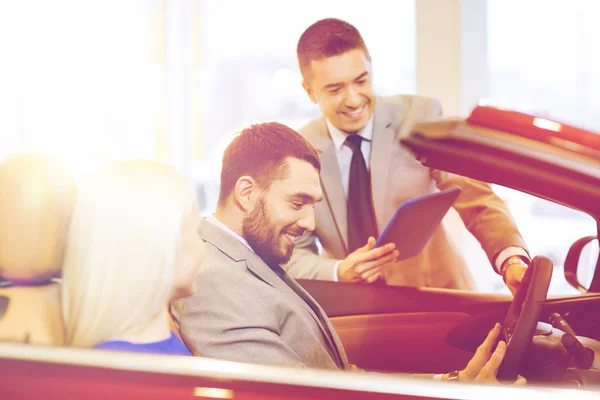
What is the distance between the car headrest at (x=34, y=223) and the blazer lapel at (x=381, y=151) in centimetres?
68

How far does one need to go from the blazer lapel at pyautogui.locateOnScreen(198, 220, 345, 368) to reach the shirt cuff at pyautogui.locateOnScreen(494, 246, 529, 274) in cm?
45

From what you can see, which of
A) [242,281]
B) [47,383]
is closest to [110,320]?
[47,383]

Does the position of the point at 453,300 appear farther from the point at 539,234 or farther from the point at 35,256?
the point at 35,256

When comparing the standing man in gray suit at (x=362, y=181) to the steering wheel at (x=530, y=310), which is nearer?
the steering wheel at (x=530, y=310)

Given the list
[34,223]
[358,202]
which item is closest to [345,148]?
[358,202]

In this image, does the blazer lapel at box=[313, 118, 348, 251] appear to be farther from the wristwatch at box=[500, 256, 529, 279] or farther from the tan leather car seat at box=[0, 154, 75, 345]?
the tan leather car seat at box=[0, 154, 75, 345]

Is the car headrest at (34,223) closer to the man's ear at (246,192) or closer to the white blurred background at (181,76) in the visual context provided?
the white blurred background at (181,76)

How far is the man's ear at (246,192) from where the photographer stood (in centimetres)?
126

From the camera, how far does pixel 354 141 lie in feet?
4.89

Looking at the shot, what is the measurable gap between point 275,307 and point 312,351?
12cm

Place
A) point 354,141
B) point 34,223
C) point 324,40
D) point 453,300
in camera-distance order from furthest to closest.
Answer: point 453,300 → point 354,141 → point 324,40 → point 34,223

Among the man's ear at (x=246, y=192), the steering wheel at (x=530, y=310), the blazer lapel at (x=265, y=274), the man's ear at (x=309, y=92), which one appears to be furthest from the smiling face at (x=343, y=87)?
the steering wheel at (x=530, y=310)

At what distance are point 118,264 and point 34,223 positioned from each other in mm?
174

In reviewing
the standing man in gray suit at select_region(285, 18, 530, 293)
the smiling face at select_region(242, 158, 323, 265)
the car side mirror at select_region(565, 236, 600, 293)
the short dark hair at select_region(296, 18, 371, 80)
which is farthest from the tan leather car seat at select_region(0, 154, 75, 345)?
the car side mirror at select_region(565, 236, 600, 293)
